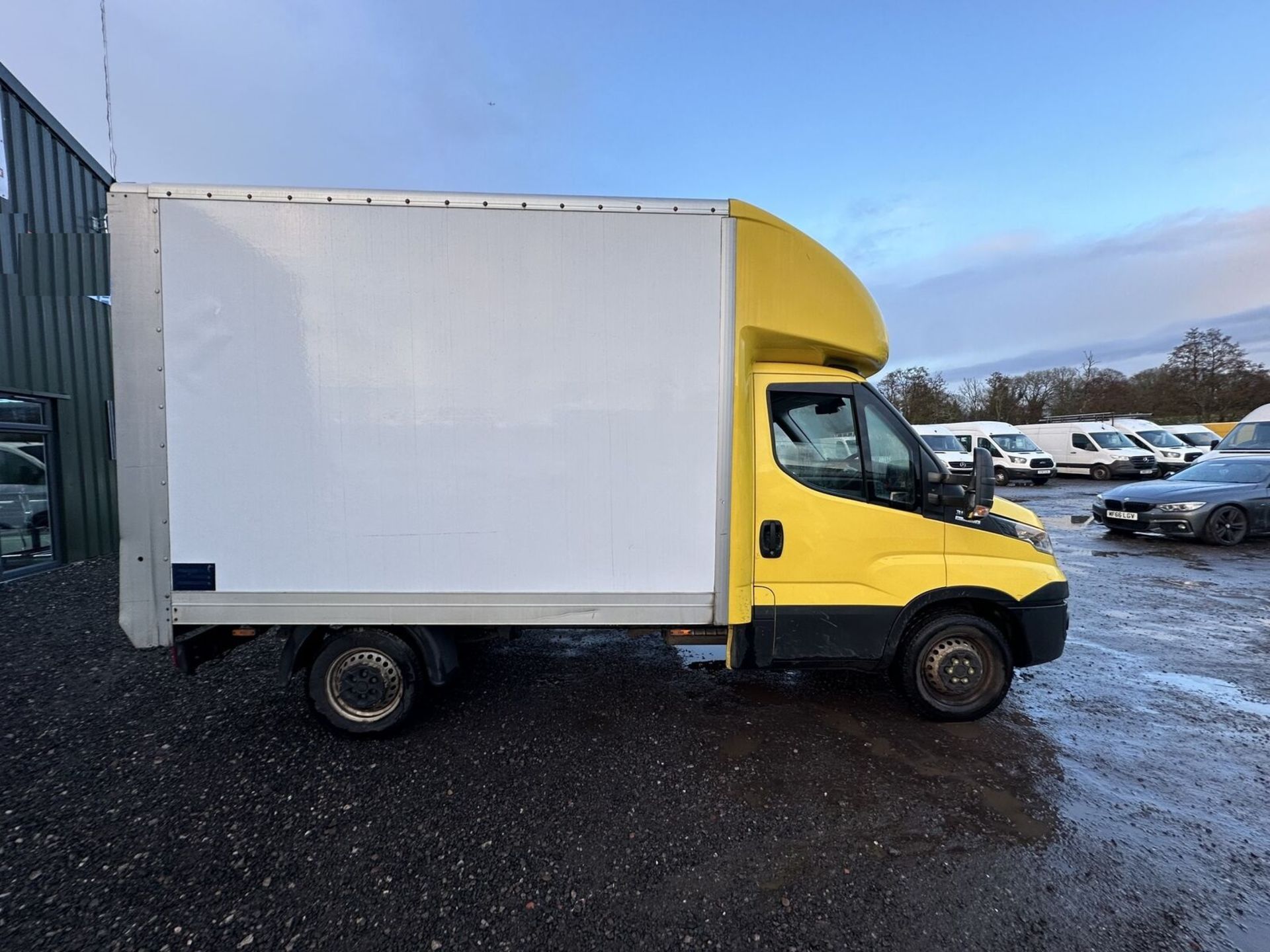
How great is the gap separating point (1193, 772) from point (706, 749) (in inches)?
111

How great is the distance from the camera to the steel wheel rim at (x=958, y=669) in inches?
142

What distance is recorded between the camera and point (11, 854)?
2.58m

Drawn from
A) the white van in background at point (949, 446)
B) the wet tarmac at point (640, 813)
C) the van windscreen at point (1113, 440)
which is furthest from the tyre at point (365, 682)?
the van windscreen at point (1113, 440)

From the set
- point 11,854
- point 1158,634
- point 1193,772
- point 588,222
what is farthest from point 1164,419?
point 11,854

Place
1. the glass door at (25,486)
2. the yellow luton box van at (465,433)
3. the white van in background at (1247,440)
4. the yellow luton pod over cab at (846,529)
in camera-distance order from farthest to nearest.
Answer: the white van in background at (1247,440) < the glass door at (25,486) < the yellow luton pod over cab at (846,529) < the yellow luton box van at (465,433)

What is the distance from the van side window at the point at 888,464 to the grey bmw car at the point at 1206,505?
9.59 m

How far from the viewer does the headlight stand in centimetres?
364

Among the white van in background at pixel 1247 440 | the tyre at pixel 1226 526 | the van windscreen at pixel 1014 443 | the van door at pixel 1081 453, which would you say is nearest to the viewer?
the tyre at pixel 1226 526

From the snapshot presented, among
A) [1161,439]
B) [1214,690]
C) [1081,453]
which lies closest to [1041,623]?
[1214,690]

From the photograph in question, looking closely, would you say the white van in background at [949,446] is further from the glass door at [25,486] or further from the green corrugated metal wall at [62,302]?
the glass door at [25,486]

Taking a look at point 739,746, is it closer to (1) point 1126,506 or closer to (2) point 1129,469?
(1) point 1126,506

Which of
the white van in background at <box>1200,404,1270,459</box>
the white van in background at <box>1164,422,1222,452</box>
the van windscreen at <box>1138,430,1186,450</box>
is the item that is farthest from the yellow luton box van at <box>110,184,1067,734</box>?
the white van in background at <box>1164,422,1222,452</box>

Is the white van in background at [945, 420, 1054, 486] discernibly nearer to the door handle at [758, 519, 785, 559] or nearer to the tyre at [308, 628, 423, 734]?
the door handle at [758, 519, 785, 559]

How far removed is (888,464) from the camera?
350 centimetres
